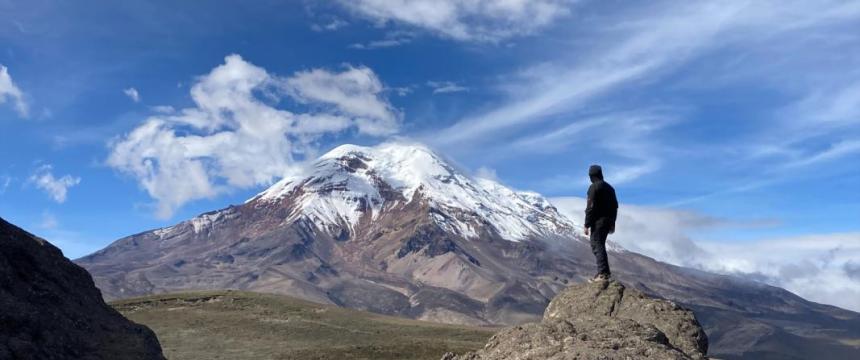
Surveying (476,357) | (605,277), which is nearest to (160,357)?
(476,357)

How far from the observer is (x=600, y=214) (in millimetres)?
22484

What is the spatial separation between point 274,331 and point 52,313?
31.5 m

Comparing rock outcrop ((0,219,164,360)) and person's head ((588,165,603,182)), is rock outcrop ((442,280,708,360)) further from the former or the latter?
rock outcrop ((0,219,164,360))

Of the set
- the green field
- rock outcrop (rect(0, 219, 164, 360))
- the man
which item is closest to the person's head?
the man

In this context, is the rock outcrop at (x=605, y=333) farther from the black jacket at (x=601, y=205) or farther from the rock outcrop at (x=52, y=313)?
the rock outcrop at (x=52, y=313)

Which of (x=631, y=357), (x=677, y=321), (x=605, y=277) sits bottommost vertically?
(x=631, y=357)

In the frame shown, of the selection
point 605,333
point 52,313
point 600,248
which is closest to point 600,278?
point 600,248

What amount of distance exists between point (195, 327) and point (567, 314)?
119 feet

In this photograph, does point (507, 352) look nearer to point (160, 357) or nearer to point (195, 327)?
point (160, 357)

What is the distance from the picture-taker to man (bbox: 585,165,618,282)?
2214cm

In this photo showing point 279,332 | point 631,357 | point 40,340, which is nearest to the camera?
point 631,357

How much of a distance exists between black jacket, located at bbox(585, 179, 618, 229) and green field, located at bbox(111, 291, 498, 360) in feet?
65.2

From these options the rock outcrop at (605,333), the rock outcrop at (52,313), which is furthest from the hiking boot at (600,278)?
the rock outcrop at (52,313)

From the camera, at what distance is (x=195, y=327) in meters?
51.7
